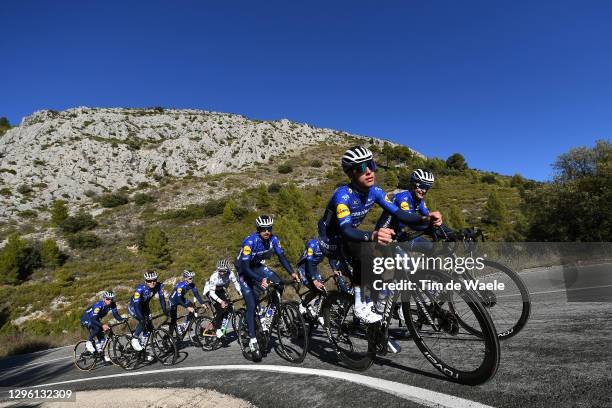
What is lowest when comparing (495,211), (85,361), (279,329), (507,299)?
(85,361)

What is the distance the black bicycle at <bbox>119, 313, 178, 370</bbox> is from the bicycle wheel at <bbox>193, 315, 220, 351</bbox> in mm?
913

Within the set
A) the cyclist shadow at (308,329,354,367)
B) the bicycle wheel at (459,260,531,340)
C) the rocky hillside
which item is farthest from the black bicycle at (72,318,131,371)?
the rocky hillside

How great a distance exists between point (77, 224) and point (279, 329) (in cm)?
5668

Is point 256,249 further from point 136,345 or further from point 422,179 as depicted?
point 136,345

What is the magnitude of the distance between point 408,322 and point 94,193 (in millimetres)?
80914

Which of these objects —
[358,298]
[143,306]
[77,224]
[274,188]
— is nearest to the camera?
[358,298]

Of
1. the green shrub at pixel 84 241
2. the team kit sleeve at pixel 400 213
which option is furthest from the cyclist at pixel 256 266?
the green shrub at pixel 84 241

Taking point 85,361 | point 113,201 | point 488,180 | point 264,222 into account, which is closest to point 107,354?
point 85,361

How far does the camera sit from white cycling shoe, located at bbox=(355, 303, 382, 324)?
3.76 m

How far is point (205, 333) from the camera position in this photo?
29.7 feet

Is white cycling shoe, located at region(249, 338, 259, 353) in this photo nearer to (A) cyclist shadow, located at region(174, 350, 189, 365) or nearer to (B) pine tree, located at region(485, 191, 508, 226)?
(A) cyclist shadow, located at region(174, 350, 189, 365)

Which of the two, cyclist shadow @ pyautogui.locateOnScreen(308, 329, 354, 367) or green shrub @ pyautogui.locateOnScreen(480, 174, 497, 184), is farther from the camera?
green shrub @ pyautogui.locateOnScreen(480, 174, 497, 184)

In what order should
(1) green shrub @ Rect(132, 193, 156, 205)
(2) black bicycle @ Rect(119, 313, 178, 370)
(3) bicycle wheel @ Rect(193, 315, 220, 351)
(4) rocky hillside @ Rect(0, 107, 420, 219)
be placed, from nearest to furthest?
(2) black bicycle @ Rect(119, 313, 178, 370)
(3) bicycle wheel @ Rect(193, 315, 220, 351)
(1) green shrub @ Rect(132, 193, 156, 205)
(4) rocky hillside @ Rect(0, 107, 420, 219)

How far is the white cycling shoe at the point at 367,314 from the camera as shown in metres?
3.76
